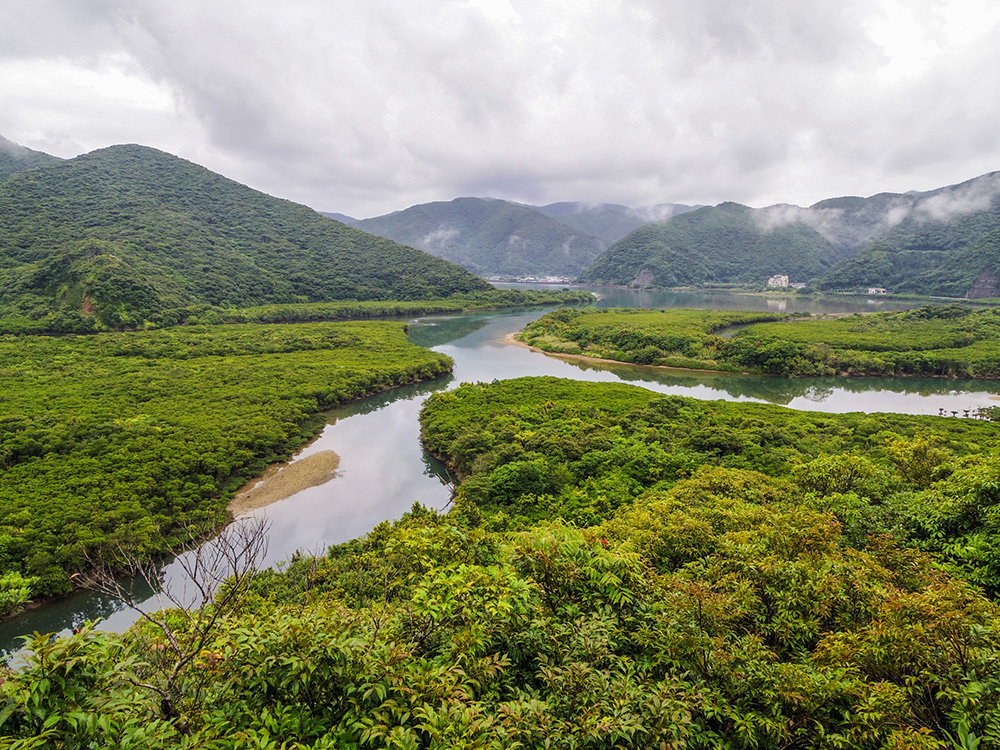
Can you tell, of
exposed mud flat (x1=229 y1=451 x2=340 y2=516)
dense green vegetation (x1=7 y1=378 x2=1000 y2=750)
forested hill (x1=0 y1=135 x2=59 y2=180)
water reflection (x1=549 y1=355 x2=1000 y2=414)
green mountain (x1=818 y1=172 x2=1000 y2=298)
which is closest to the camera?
dense green vegetation (x1=7 y1=378 x2=1000 y2=750)

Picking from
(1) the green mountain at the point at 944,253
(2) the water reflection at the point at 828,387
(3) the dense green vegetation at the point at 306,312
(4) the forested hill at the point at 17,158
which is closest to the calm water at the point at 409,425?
(2) the water reflection at the point at 828,387

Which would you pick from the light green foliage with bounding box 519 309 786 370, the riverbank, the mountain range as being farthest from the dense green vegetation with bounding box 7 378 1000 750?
the mountain range

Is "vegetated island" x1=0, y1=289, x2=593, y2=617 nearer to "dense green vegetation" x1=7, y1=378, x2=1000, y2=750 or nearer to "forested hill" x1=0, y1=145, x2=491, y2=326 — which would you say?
"dense green vegetation" x1=7, y1=378, x2=1000, y2=750

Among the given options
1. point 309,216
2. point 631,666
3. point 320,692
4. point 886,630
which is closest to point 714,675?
point 631,666

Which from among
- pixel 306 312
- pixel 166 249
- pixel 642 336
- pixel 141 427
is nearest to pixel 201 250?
pixel 166 249

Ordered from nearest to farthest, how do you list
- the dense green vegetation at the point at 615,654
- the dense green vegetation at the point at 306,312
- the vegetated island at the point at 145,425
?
the dense green vegetation at the point at 615,654 < the vegetated island at the point at 145,425 < the dense green vegetation at the point at 306,312

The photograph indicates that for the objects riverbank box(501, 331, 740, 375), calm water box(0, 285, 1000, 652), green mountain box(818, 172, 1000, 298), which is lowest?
calm water box(0, 285, 1000, 652)

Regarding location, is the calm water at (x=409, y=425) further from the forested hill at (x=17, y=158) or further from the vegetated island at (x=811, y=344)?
the forested hill at (x=17, y=158)
